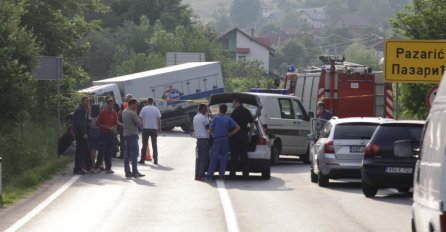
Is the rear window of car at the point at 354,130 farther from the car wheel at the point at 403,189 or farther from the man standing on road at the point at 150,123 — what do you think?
the man standing on road at the point at 150,123

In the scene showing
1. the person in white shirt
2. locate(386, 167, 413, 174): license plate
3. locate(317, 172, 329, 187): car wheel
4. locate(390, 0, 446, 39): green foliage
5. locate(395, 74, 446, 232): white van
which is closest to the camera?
locate(395, 74, 446, 232): white van

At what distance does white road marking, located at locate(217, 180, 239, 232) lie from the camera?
16094mm

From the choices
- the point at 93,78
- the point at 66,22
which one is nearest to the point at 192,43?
the point at 93,78

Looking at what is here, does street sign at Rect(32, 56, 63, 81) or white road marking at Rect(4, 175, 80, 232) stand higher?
street sign at Rect(32, 56, 63, 81)

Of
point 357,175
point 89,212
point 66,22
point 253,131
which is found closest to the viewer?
point 89,212

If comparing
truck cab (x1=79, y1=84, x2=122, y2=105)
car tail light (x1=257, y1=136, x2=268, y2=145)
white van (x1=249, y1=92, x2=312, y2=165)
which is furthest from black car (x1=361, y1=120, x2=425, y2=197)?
truck cab (x1=79, y1=84, x2=122, y2=105)

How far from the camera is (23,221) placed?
54.6 feet

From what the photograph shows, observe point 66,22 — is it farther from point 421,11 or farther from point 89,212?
point 89,212

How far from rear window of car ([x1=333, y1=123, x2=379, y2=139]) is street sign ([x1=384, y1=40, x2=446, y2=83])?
17.0ft

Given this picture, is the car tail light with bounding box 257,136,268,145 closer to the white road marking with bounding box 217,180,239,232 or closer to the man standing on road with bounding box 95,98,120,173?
the white road marking with bounding box 217,180,239,232

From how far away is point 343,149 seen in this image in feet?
77.5

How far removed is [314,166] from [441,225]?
1542 centimetres

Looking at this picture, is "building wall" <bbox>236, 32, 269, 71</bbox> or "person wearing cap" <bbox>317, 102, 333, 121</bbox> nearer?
"person wearing cap" <bbox>317, 102, 333, 121</bbox>

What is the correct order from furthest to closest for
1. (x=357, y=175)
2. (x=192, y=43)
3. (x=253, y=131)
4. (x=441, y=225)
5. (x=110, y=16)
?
(x=110, y=16)
(x=192, y=43)
(x=253, y=131)
(x=357, y=175)
(x=441, y=225)
